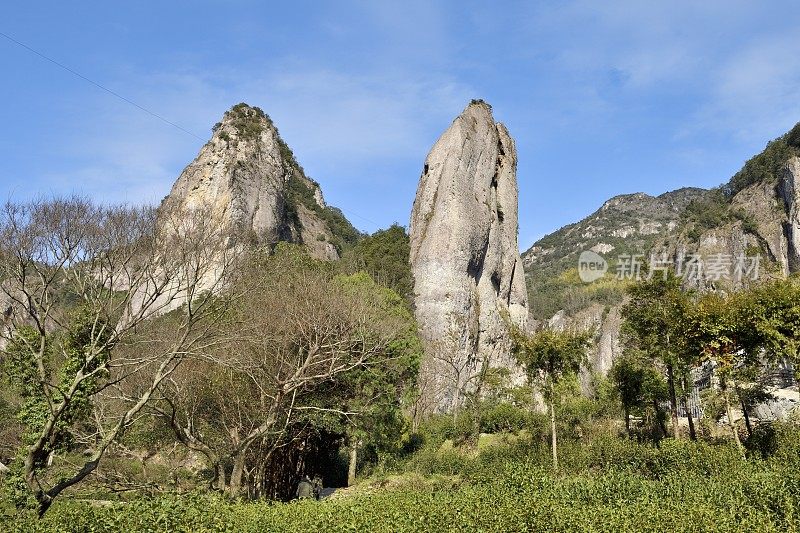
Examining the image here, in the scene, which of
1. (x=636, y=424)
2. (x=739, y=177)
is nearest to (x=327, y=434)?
(x=636, y=424)

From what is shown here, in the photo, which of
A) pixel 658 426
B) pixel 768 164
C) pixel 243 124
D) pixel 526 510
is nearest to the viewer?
pixel 526 510

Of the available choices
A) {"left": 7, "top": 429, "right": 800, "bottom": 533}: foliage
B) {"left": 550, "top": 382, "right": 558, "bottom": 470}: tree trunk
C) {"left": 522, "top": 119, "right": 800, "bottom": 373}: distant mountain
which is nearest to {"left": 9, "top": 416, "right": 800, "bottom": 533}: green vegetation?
{"left": 7, "top": 429, "right": 800, "bottom": 533}: foliage

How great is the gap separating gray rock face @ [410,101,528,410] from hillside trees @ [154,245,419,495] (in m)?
18.7

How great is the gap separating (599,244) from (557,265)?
13.6 metres

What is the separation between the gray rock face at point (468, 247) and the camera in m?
43.6

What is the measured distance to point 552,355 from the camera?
17.9 meters

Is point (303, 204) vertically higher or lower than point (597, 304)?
higher

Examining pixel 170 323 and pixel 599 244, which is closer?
pixel 170 323

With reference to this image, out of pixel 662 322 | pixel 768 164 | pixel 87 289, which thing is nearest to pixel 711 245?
pixel 768 164

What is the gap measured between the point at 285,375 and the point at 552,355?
27.6 ft

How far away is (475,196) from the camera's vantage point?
49.0m

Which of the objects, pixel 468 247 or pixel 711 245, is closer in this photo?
pixel 468 247

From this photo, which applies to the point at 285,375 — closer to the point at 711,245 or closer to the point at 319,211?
the point at 319,211

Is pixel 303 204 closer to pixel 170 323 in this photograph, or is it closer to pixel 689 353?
pixel 170 323
